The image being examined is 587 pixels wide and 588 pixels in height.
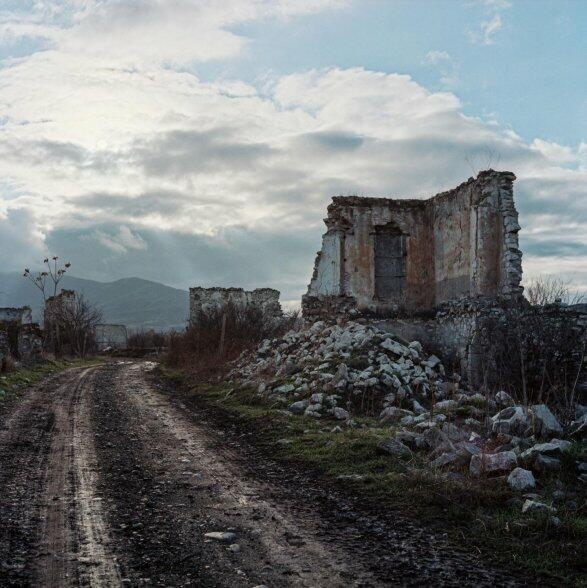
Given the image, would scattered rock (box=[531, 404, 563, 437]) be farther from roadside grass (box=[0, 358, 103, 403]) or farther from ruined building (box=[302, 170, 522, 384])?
roadside grass (box=[0, 358, 103, 403])

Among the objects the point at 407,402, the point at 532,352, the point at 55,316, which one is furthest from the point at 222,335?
the point at 55,316

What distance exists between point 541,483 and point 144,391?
463 inches

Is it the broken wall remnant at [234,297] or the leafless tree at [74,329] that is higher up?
the broken wall remnant at [234,297]

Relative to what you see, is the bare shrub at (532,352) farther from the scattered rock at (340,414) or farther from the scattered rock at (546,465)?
the scattered rock at (546,465)

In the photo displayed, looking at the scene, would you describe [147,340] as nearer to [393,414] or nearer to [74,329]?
[74,329]

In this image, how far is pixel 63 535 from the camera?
4754 millimetres

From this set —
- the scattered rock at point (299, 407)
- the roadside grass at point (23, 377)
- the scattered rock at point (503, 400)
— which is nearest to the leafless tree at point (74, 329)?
the roadside grass at point (23, 377)

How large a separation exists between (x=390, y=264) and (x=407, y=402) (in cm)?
838

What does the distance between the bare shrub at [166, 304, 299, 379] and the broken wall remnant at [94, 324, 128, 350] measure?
3340 centimetres

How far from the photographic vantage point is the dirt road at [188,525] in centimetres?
403

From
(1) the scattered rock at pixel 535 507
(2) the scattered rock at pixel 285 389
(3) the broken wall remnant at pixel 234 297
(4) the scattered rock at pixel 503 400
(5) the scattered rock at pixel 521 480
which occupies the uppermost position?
(3) the broken wall remnant at pixel 234 297

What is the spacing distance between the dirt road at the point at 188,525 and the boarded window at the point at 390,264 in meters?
10.6

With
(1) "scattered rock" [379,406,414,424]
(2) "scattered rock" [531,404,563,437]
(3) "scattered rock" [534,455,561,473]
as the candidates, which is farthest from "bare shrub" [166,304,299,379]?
(3) "scattered rock" [534,455,561,473]

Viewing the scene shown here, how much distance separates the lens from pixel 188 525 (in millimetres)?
5023
